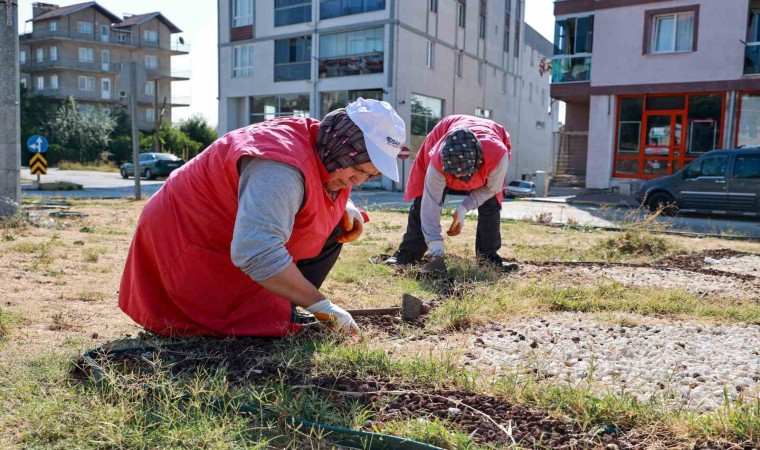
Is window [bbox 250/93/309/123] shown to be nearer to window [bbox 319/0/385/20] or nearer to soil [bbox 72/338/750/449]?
window [bbox 319/0/385/20]

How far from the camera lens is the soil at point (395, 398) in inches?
87.8

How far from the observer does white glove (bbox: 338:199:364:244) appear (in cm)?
376

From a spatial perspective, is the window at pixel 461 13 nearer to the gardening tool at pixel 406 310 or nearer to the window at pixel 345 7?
the window at pixel 345 7

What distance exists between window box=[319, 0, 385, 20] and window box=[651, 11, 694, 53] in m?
Answer: 11.6

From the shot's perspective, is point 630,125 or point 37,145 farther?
point 630,125

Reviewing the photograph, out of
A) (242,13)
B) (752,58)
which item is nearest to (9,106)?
(752,58)

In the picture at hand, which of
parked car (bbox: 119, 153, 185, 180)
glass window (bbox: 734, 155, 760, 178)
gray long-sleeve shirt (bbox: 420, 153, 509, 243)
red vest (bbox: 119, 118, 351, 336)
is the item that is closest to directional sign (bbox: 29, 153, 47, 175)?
parked car (bbox: 119, 153, 185, 180)

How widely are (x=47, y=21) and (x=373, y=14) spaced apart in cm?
4639

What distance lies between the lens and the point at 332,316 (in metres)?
3.15

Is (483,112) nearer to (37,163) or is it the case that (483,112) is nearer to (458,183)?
(37,163)

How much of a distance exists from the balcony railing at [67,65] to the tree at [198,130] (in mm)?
11229

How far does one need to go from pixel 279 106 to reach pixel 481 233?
2681 cm

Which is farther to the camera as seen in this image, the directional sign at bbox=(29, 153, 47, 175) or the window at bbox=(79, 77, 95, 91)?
the window at bbox=(79, 77, 95, 91)

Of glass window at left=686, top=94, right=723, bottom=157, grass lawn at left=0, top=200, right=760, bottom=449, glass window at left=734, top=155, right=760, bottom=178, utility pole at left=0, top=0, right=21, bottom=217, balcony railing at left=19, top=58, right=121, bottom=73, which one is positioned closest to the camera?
grass lawn at left=0, top=200, right=760, bottom=449
